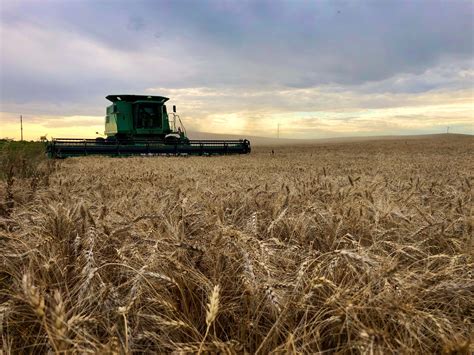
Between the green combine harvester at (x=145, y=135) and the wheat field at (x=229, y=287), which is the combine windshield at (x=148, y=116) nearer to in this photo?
the green combine harvester at (x=145, y=135)

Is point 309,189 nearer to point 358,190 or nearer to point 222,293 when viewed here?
point 358,190

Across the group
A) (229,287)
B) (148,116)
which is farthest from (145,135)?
(229,287)

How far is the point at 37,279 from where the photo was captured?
2047mm

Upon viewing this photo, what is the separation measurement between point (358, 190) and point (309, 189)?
0.69 metres

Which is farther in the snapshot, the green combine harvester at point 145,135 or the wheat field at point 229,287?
the green combine harvester at point 145,135

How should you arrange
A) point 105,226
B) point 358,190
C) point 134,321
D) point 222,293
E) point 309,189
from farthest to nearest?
point 309,189 < point 358,190 < point 105,226 < point 222,293 < point 134,321

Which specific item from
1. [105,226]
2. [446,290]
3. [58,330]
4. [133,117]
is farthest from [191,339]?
[133,117]

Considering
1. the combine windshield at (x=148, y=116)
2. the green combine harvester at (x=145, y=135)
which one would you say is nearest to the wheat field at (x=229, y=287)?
the green combine harvester at (x=145, y=135)

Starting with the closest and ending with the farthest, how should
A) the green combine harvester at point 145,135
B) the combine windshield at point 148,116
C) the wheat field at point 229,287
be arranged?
the wheat field at point 229,287, the green combine harvester at point 145,135, the combine windshield at point 148,116

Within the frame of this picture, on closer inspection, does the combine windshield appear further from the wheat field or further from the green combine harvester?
the wheat field

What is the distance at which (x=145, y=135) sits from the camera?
918 inches

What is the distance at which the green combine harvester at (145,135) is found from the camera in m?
20.7

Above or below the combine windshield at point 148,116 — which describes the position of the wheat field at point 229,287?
below

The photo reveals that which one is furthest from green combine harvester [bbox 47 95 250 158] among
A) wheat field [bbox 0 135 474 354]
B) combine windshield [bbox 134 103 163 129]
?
wheat field [bbox 0 135 474 354]
